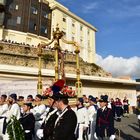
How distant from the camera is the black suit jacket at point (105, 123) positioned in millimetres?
8555

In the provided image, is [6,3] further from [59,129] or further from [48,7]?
[59,129]

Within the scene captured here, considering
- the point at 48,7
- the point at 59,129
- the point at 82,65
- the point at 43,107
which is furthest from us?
the point at 48,7

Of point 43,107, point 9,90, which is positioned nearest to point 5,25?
point 9,90

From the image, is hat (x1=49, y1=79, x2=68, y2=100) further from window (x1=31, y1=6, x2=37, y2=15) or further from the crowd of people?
window (x1=31, y1=6, x2=37, y2=15)

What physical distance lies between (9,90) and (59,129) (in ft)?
40.5


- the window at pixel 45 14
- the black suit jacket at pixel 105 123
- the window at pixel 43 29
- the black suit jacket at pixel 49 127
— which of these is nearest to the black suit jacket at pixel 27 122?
the black suit jacket at pixel 49 127

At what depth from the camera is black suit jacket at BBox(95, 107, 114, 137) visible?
8.55 m

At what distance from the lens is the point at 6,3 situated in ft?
151

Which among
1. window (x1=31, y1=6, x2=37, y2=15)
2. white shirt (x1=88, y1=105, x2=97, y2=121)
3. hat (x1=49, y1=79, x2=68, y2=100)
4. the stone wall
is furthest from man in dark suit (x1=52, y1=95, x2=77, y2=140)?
window (x1=31, y1=6, x2=37, y2=15)

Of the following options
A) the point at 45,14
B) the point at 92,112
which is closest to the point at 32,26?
the point at 45,14

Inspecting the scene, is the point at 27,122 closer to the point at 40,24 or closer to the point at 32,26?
the point at 32,26

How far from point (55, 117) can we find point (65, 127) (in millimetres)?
715

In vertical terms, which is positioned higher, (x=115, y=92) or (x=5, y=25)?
(x=5, y=25)

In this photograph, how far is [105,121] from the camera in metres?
8.73
